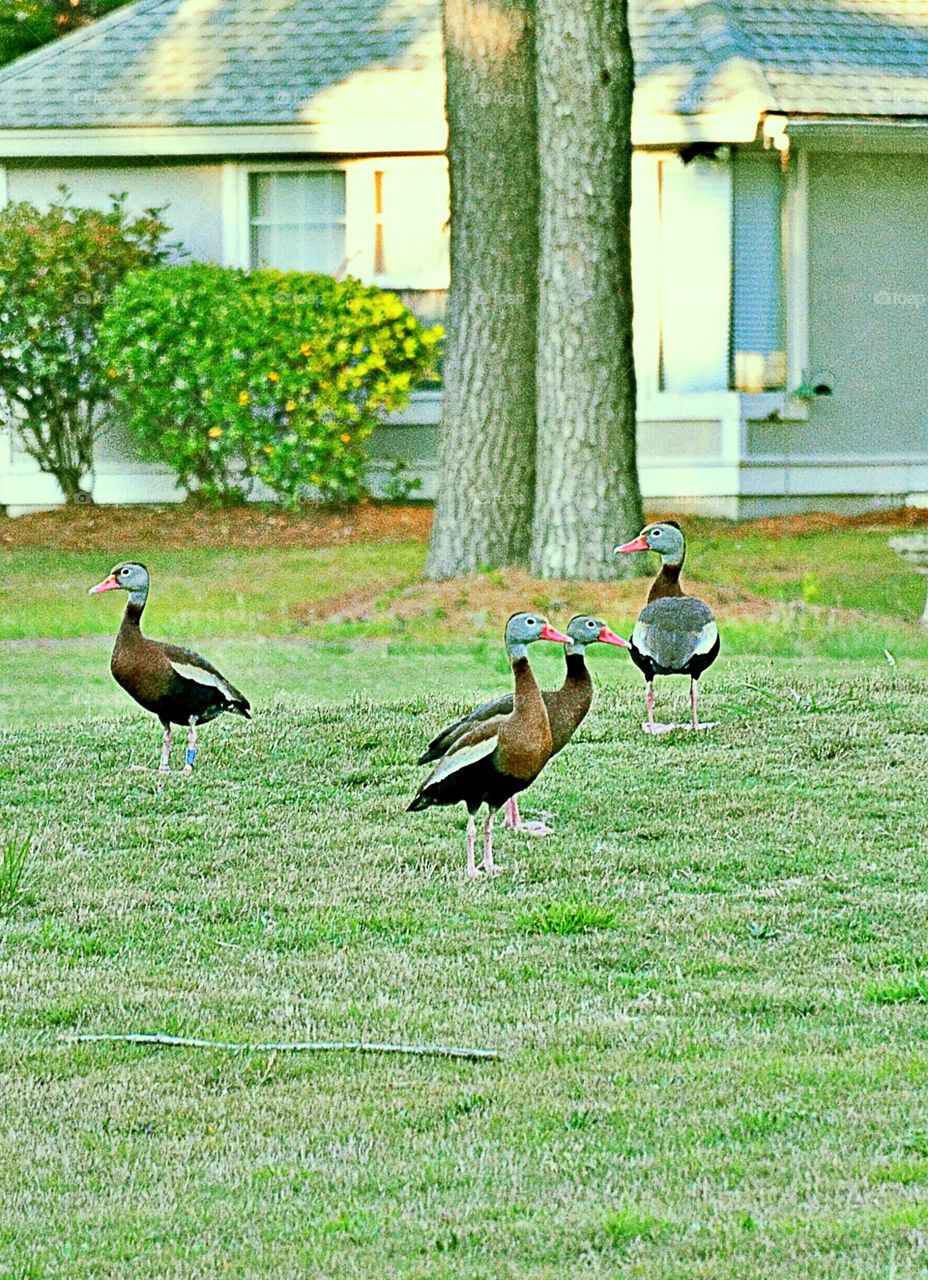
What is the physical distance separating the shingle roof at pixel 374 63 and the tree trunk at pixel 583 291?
5404mm

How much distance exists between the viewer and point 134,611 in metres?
9.23

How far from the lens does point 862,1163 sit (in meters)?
4.93

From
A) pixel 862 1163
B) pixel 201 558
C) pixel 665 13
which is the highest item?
pixel 665 13

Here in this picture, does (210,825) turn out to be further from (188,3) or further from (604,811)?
(188,3)

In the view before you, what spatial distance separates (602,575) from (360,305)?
605 cm

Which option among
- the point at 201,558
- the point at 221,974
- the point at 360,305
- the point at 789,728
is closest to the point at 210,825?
the point at 221,974

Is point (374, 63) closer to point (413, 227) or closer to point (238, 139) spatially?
point (238, 139)

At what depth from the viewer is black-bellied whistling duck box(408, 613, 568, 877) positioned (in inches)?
291

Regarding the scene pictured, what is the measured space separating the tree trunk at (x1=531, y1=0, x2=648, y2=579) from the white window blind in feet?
23.9

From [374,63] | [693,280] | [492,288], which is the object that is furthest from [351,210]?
[492,288]

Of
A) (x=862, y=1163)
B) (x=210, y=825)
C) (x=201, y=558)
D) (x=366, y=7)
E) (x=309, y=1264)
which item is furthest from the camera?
(x=366, y=7)

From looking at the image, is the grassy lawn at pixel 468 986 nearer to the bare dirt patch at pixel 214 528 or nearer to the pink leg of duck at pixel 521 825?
the pink leg of duck at pixel 521 825

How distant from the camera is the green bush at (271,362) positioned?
1944 cm

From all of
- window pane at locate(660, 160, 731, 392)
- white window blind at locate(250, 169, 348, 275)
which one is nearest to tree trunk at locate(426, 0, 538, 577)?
window pane at locate(660, 160, 731, 392)
